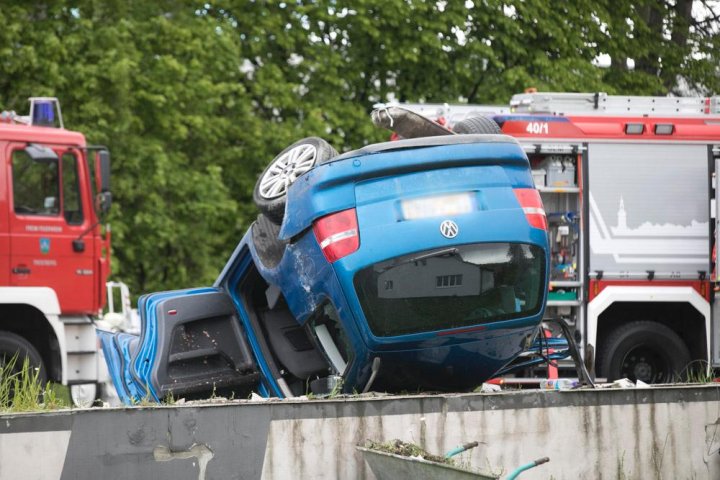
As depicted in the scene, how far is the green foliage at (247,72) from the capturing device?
20078mm

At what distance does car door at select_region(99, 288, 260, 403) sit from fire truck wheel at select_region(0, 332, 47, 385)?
4.58m

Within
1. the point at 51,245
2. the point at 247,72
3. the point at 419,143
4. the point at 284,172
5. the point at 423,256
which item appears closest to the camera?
the point at 423,256

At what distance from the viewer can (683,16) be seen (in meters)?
22.8

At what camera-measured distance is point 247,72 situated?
22.6 meters

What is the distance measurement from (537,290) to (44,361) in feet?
25.8

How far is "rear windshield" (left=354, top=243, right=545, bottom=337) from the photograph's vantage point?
21.6 feet

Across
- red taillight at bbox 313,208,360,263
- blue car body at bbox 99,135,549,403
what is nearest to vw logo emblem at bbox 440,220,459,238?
blue car body at bbox 99,135,549,403

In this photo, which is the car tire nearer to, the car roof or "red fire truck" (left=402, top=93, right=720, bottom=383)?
the car roof

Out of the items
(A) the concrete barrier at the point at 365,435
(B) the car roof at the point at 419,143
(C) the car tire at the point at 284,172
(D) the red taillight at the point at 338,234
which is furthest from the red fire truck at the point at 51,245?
(A) the concrete barrier at the point at 365,435

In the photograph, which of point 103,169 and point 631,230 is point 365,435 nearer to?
point 631,230

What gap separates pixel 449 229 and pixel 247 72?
1645cm

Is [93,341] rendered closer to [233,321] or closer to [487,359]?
[233,321]

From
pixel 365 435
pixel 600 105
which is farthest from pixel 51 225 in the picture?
pixel 365 435

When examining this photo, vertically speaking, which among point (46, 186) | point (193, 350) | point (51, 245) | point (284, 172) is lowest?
point (193, 350)
